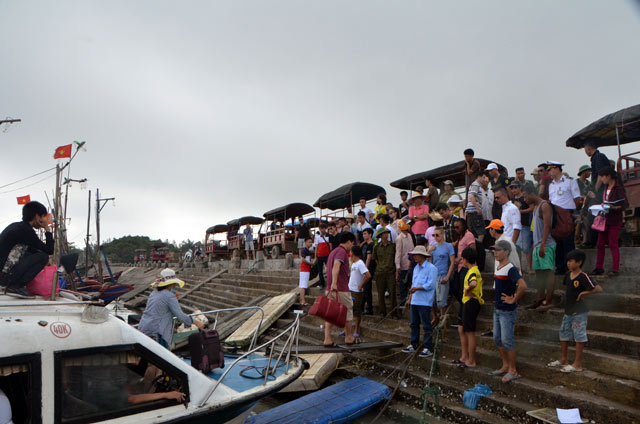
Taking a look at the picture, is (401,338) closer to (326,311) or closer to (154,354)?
(326,311)

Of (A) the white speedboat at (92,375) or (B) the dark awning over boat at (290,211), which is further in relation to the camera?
(B) the dark awning over boat at (290,211)

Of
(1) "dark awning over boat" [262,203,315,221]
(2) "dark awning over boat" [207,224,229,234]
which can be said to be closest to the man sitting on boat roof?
(1) "dark awning over boat" [262,203,315,221]

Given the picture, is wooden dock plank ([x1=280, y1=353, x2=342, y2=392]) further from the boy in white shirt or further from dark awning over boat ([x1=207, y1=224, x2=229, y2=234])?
dark awning over boat ([x1=207, y1=224, x2=229, y2=234])

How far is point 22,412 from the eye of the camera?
9.20ft

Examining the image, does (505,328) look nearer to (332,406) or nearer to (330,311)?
(332,406)

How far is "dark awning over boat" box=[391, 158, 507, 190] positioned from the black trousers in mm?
10861

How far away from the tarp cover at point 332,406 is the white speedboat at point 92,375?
1036 millimetres

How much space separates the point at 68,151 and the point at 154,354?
23513mm

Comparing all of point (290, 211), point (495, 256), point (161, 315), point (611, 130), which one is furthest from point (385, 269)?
point (290, 211)

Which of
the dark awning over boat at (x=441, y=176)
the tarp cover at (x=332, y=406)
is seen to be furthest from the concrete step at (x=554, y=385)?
the dark awning over boat at (x=441, y=176)

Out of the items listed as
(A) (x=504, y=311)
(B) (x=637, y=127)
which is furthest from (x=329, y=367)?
(B) (x=637, y=127)

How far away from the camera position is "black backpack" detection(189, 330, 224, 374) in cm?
428

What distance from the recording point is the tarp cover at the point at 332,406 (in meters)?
4.60

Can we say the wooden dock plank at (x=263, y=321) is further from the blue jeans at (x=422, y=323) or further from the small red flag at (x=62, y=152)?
the small red flag at (x=62, y=152)
